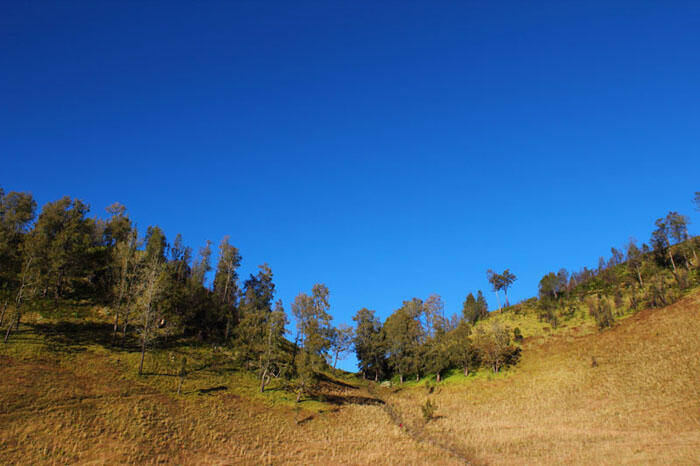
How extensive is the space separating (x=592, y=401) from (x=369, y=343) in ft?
174

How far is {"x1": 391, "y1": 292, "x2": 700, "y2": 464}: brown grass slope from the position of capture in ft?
113

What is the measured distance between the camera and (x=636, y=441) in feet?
114

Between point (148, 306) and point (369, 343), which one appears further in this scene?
point (369, 343)

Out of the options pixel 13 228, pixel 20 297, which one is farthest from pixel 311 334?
pixel 13 228

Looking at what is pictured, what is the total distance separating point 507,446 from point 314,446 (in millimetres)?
20156

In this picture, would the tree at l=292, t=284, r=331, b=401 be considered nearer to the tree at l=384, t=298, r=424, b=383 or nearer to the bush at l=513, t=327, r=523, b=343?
the tree at l=384, t=298, r=424, b=383

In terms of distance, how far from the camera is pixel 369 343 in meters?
95.1

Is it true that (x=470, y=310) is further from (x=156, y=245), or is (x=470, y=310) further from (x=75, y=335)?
(x=75, y=335)

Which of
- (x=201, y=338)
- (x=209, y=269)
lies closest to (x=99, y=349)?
(x=201, y=338)

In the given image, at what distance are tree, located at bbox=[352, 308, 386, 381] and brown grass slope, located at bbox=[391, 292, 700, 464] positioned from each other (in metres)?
18.7

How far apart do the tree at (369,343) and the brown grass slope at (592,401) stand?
18654mm

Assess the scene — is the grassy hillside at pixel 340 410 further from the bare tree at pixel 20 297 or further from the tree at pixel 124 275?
the tree at pixel 124 275

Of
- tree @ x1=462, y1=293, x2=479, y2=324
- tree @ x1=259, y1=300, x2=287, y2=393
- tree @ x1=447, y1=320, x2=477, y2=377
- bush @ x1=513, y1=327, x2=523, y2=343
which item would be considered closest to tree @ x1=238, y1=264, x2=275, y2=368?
tree @ x1=259, y1=300, x2=287, y2=393

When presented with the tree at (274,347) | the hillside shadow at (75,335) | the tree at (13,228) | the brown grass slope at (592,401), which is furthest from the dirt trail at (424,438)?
the tree at (13,228)
